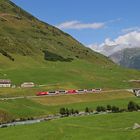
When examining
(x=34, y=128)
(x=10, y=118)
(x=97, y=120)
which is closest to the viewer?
(x=34, y=128)

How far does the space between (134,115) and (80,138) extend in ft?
177

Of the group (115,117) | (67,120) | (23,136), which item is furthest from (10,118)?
(23,136)

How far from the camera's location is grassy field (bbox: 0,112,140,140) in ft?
367

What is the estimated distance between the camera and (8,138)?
122 m

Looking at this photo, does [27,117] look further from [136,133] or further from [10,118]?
[136,133]

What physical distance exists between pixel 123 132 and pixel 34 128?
33897 millimetres

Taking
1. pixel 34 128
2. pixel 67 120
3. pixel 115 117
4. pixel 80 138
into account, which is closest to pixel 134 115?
pixel 115 117

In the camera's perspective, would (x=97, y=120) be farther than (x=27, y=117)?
No

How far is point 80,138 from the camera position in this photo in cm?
11394

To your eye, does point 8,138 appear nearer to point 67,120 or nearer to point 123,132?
point 123,132

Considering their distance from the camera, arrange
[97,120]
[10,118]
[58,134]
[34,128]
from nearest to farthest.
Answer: [58,134] < [34,128] < [97,120] < [10,118]

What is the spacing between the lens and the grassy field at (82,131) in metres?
112

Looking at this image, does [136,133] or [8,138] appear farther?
[8,138]

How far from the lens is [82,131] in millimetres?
123625
